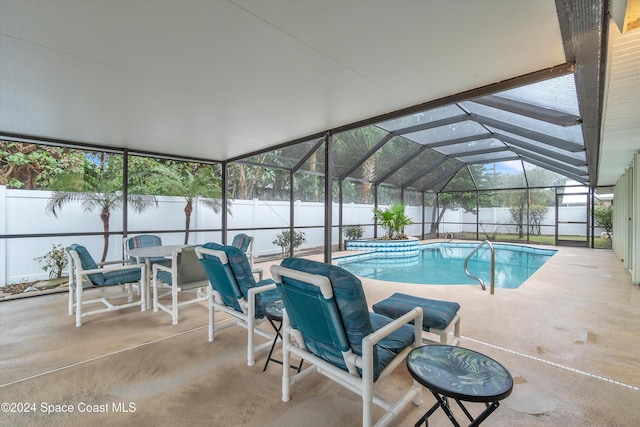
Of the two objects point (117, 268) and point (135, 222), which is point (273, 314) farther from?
point (135, 222)

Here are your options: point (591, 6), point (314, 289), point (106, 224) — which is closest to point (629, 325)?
point (591, 6)

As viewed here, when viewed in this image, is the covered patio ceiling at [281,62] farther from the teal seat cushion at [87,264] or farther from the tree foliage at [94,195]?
the teal seat cushion at [87,264]

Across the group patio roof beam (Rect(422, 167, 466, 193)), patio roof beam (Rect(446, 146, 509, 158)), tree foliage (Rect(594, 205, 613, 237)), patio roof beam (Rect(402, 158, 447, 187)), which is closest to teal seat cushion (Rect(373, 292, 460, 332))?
patio roof beam (Rect(446, 146, 509, 158))

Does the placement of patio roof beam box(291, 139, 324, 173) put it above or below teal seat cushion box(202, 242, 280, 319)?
above

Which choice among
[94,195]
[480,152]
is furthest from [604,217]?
[94,195]

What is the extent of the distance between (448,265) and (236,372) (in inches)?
279

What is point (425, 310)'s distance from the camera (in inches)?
88.5

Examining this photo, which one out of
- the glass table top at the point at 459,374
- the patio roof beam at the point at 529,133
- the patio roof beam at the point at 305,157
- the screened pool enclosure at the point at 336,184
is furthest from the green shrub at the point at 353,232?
the glass table top at the point at 459,374

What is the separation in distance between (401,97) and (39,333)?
4603mm

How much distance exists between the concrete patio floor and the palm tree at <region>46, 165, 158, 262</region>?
1872 mm

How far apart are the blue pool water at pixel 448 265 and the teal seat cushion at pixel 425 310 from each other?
3525 millimetres

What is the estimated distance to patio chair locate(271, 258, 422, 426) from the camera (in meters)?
1.37

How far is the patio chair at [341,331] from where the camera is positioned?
4.49ft

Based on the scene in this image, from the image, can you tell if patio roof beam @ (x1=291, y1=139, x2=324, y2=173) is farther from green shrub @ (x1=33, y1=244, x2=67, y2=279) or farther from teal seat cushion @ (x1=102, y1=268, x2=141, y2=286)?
green shrub @ (x1=33, y1=244, x2=67, y2=279)
